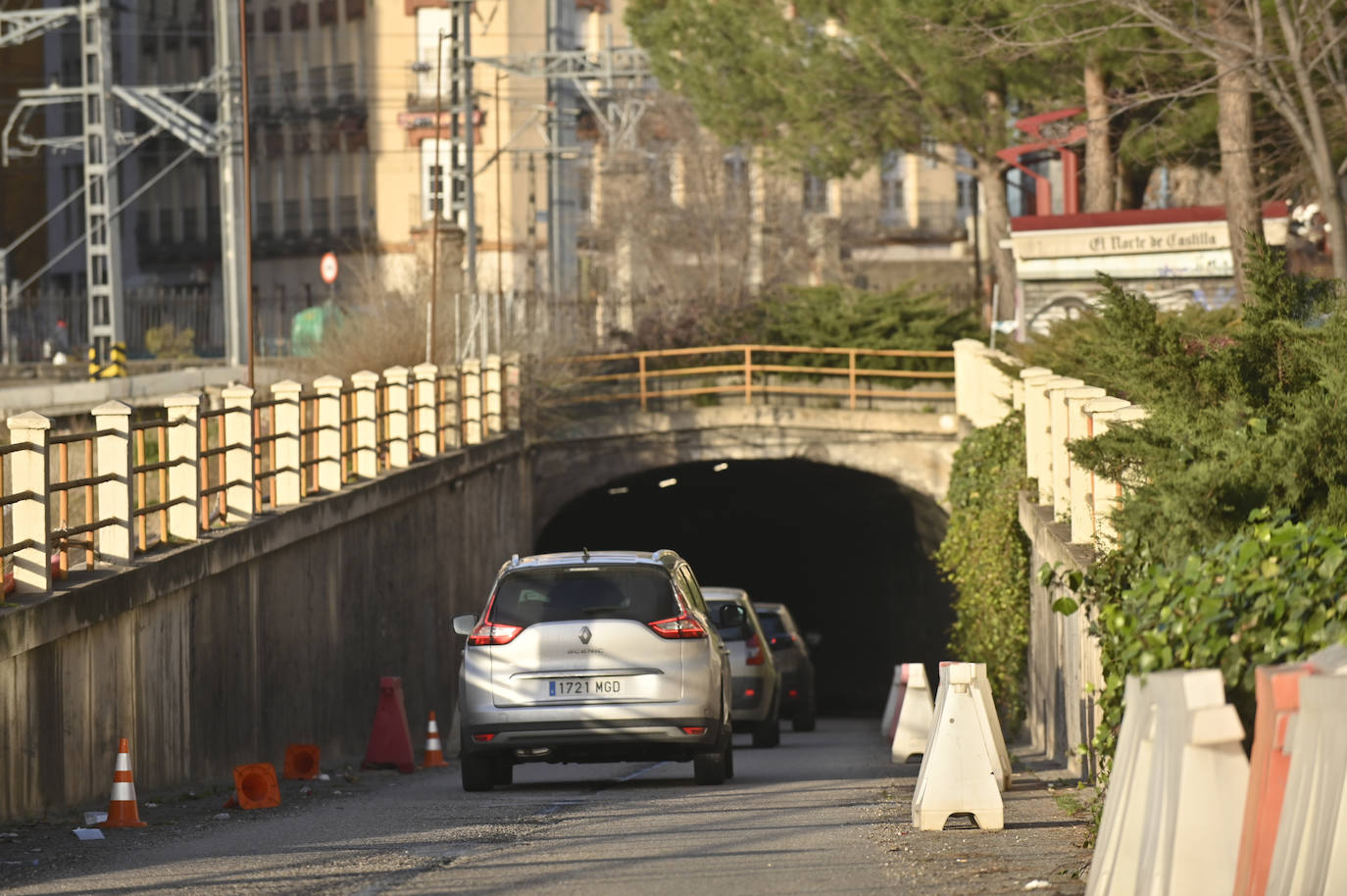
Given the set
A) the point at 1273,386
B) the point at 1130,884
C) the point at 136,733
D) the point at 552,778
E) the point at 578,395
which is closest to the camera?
the point at 1130,884

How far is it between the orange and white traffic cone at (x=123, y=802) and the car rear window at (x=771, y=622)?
570 inches

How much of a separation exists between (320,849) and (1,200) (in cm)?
6147

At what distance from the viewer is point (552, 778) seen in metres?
16.0

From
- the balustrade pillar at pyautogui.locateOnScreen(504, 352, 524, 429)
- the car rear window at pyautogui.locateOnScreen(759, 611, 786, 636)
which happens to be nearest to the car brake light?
the car rear window at pyautogui.locateOnScreen(759, 611, 786, 636)

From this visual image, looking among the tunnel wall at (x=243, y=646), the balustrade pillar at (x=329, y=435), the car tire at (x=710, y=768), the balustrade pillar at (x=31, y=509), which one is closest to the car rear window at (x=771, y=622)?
the tunnel wall at (x=243, y=646)

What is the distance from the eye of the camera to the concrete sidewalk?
28.4ft

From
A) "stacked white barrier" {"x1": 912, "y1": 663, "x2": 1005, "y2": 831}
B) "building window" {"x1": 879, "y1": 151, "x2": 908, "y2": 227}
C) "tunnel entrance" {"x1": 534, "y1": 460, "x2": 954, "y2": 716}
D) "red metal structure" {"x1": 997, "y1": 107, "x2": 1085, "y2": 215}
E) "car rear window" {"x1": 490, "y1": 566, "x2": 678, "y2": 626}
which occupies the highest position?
"building window" {"x1": 879, "y1": 151, "x2": 908, "y2": 227}

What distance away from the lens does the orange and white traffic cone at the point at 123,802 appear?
12219 mm

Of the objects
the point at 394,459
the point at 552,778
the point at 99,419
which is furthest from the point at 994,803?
the point at 394,459

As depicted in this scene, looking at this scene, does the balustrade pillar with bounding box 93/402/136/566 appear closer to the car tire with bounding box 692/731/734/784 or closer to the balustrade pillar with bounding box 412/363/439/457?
the car tire with bounding box 692/731/734/784

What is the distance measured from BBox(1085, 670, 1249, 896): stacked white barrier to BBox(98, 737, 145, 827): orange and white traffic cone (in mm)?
6831

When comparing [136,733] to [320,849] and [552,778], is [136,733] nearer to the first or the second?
[552,778]

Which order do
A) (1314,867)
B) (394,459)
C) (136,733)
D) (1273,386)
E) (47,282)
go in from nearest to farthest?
(1314,867)
(1273,386)
(136,733)
(394,459)
(47,282)

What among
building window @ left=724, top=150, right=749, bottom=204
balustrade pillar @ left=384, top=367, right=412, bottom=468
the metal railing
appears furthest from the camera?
building window @ left=724, top=150, right=749, bottom=204
